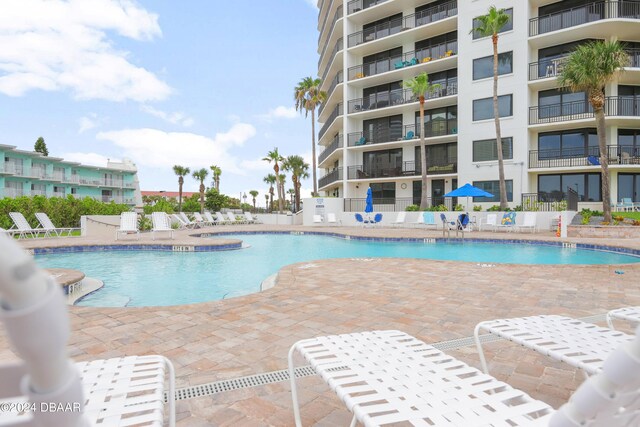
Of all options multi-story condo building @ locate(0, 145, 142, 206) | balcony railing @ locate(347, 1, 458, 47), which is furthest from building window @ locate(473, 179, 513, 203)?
multi-story condo building @ locate(0, 145, 142, 206)

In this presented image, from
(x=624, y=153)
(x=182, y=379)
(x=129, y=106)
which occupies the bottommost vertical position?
(x=182, y=379)

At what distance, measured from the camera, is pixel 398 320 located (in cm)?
414

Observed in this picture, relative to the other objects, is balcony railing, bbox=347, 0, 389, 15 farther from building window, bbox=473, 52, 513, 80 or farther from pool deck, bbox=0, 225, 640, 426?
pool deck, bbox=0, 225, 640, 426

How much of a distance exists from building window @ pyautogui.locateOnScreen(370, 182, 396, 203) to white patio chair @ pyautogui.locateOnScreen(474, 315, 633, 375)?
79.7 feet

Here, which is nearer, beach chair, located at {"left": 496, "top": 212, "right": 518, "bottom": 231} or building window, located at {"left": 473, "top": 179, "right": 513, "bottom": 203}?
beach chair, located at {"left": 496, "top": 212, "right": 518, "bottom": 231}

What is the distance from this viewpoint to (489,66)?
22.5 metres

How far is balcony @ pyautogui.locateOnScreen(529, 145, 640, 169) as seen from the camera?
1994cm

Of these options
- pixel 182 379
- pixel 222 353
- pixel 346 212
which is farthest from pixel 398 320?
pixel 346 212

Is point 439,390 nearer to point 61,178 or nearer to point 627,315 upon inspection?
point 627,315

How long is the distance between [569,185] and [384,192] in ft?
37.3

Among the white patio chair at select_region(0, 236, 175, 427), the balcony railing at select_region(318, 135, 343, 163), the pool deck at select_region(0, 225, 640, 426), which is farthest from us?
the balcony railing at select_region(318, 135, 343, 163)

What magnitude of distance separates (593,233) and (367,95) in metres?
18.1

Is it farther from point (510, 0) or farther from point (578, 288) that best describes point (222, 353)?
point (510, 0)

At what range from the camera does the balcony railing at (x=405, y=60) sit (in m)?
24.7
